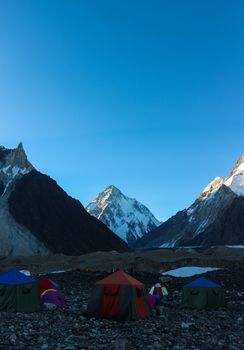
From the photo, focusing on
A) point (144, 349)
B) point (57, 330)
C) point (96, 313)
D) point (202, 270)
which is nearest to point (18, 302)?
point (96, 313)

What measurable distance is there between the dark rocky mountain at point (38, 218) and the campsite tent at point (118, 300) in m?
80.0

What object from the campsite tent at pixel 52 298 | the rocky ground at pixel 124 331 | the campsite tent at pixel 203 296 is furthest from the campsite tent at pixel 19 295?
the campsite tent at pixel 203 296

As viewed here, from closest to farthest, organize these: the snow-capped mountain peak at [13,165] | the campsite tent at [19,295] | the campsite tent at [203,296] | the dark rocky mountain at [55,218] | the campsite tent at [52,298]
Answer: the campsite tent at [19,295], the campsite tent at [52,298], the campsite tent at [203,296], the dark rocky mountain at [55,218], the snow-capped mountain peak at [13,165]

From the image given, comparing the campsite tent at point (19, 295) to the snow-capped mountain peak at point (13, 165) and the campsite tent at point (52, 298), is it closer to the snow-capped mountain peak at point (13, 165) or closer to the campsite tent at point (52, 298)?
the campsite tent at point (52, 298)

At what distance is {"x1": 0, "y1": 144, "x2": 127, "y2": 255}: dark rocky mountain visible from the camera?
340ft

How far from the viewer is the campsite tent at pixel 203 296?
960 inches

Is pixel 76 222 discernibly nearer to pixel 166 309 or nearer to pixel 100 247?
pixel 100 247

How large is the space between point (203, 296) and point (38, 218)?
302 feet

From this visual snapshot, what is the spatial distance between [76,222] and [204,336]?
4277 inches

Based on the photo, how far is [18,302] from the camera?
2095 cm

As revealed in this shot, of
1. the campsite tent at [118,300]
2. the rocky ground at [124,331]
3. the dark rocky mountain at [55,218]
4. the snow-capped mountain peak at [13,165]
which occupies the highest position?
the snow-capped mountain peak at [13,165]

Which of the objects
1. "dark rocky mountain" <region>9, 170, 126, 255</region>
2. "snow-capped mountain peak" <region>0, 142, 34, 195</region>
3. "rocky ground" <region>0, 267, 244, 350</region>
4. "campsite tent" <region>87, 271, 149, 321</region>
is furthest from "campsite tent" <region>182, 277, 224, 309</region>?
"snow-capped mountain peak" <region>0, 142, 34, 195</region>

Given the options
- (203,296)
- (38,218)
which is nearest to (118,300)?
(203,296)

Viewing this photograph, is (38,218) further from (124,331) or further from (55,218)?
(124,331)
